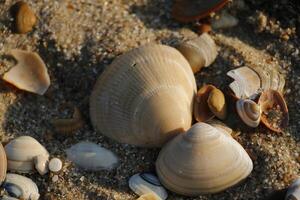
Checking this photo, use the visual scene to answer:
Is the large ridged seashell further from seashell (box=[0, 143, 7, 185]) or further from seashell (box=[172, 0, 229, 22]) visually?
seashell (box=[0, 143, 7, 185])

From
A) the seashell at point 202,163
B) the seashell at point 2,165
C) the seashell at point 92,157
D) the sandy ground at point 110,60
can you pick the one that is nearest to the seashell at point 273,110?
the sandy ground at point 110,60

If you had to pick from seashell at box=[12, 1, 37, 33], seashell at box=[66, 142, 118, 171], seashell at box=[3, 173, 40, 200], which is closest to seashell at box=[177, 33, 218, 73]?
seashell at box=[66, 142, 118, 171]

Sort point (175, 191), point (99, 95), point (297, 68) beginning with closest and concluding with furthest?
point (175, 191) < point (99, 95) < point (297, 68)

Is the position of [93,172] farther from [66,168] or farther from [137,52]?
[137,52]

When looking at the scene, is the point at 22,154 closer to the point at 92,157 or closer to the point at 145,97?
the point at 92,157

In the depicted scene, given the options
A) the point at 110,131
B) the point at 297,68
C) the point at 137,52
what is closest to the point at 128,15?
the point at 137,52

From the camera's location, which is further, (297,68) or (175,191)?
(297,68)
